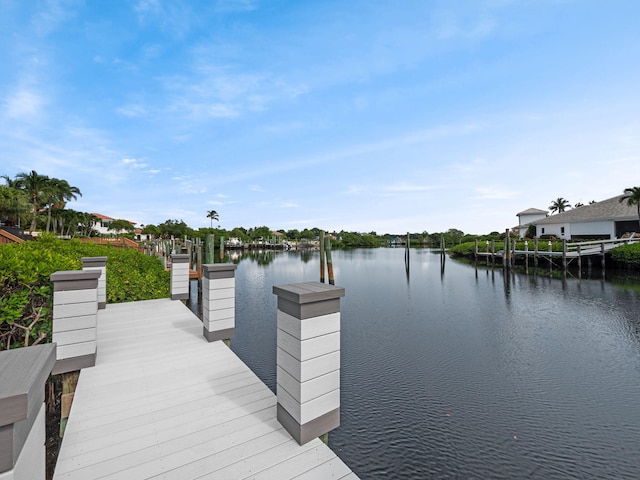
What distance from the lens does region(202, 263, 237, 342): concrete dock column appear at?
5.06 m

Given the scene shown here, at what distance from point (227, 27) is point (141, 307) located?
13.4 meters

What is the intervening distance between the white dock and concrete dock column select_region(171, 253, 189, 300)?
3.54 m

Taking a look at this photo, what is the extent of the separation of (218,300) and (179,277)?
383 cm

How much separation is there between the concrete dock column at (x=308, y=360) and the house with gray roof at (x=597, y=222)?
4201 cm

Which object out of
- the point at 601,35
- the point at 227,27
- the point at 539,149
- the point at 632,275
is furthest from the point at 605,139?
the point at 227,27

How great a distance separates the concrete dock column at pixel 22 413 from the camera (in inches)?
46.5

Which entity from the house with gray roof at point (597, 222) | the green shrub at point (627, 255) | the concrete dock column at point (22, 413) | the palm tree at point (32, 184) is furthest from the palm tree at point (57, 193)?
the house with gray roof at point (597, 222)

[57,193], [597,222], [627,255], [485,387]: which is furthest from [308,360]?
[57,193]

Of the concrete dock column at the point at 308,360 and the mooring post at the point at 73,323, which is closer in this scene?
the concrete dock column at the point at 308,360

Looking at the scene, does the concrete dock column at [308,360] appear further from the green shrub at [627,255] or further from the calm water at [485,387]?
the green shrub at [627,255]

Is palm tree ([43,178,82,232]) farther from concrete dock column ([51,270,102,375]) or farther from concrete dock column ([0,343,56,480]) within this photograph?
concrete dock column ([0,343,56,480])

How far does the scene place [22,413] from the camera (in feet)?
3.94

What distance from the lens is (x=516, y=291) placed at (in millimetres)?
16531

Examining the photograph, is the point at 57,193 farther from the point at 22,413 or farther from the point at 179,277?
the point at 22,413
